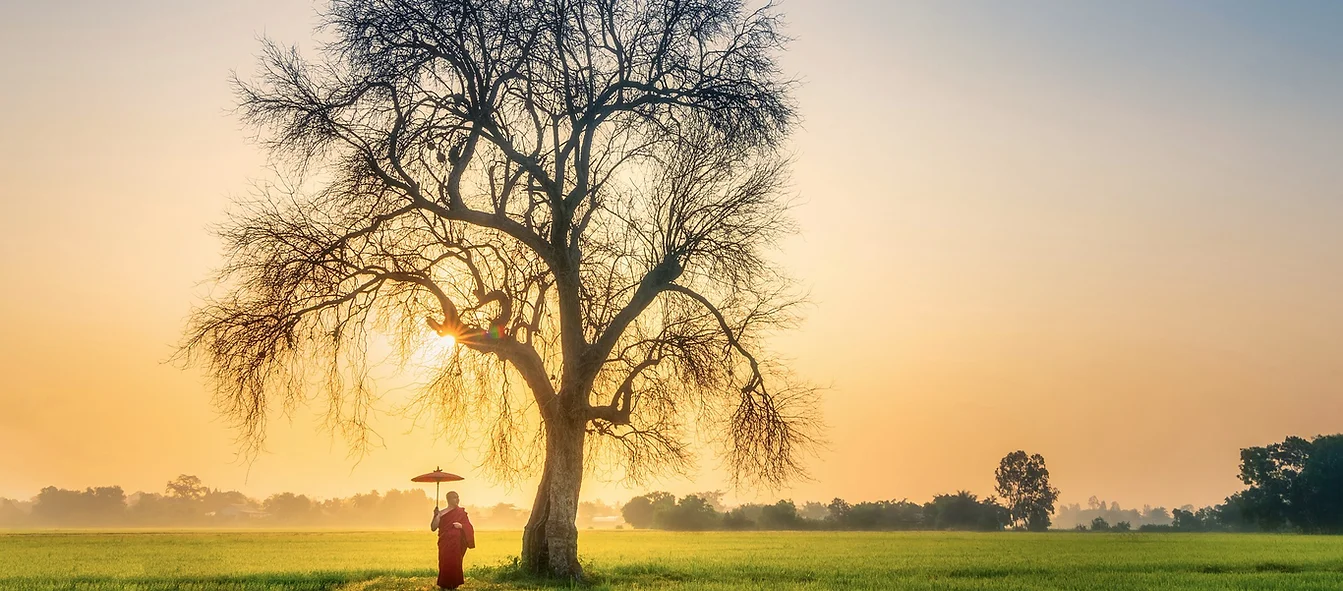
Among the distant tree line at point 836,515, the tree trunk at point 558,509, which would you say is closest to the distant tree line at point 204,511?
the distant tree line at point 836,515

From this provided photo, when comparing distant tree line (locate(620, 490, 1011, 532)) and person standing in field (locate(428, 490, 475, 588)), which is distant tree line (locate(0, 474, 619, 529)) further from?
person standing in field (locate(428, 490, 475, 588))

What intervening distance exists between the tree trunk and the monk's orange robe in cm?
248

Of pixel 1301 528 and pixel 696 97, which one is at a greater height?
pixel 696 97

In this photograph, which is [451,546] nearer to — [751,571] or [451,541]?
[451,541]

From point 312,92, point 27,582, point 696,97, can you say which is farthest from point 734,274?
point 27,582

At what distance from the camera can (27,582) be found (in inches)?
893

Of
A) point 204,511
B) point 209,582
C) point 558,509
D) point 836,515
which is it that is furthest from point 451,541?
point 204,511

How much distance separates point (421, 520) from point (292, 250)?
16780 cm

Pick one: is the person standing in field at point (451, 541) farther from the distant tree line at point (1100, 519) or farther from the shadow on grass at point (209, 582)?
the distant tree line at point (1100, 519)

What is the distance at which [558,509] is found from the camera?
19812 millimetres

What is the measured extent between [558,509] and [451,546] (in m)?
2.90

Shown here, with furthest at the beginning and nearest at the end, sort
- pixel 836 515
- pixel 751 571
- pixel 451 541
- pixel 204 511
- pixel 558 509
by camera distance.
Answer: pixel 204 511, pixel 836 515, pixel 751 571, pixel 558 509, pixel 451 541

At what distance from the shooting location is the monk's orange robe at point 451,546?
17500mm

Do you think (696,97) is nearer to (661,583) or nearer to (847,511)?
(661,583)
